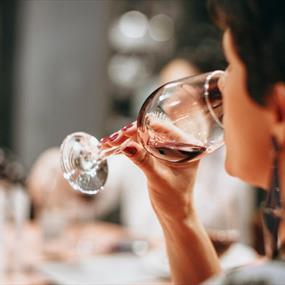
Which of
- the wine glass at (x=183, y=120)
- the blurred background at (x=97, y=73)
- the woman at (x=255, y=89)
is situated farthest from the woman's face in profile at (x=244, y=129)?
the blurred background at (x=97, y=73)

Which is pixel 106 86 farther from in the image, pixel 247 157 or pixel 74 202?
pixel 247 157

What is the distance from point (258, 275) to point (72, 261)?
1.31 m

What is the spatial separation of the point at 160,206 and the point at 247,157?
36 cm

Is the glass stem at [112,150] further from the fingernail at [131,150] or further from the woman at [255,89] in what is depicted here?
the woman at [255,89]

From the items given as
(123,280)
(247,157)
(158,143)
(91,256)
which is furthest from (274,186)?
(91,256)

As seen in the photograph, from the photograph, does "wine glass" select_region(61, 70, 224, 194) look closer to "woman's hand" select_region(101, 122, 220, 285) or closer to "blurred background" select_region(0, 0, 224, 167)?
"woman's hand" select_region(101, 122, 220, 285)

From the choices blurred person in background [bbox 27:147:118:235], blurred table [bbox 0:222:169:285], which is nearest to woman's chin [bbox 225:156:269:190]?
blurred table [bbox 0:222:169:285]

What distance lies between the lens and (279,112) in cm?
63

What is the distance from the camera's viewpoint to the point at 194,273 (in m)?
1.02

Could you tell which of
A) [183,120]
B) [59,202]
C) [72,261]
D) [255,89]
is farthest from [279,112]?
[59,202]

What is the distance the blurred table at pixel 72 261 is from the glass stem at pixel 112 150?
20.9 inches

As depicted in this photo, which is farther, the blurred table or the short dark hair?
the blurred table

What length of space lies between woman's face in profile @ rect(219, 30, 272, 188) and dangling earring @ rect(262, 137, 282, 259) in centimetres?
1

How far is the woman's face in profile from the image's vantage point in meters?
0.65
